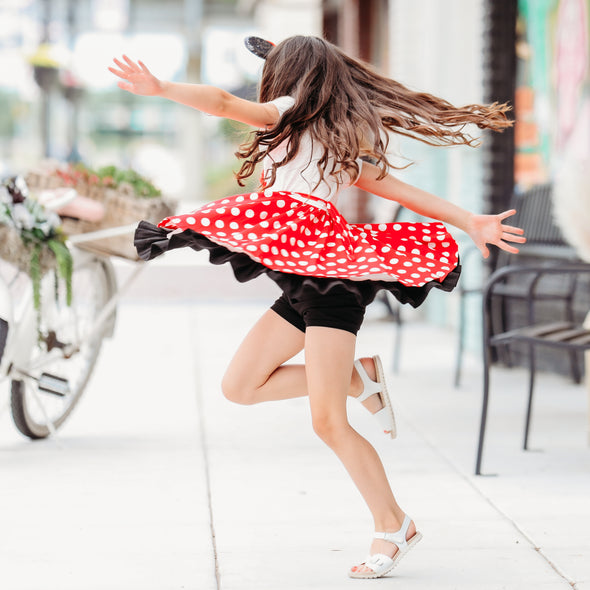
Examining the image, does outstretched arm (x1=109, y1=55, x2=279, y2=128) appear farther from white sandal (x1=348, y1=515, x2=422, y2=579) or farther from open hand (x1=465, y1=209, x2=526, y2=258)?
white sandal (x1=348, y1=515, x2=422, y2=579)

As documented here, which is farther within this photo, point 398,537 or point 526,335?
point 526,335

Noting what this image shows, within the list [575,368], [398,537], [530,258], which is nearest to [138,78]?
[398,537]

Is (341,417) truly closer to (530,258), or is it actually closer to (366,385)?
(366,385)

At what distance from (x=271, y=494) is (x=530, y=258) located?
3995mm

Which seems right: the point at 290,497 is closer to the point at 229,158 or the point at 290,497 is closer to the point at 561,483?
the point at 561,483

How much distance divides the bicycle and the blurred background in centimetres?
55

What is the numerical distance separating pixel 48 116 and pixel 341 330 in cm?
2180

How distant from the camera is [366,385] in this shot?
326cm

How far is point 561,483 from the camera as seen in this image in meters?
4.25

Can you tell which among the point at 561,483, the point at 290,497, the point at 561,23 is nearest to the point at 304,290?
the point at 290,497

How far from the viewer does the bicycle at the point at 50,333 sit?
4.59m

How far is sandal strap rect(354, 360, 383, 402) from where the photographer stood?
10.7 ft

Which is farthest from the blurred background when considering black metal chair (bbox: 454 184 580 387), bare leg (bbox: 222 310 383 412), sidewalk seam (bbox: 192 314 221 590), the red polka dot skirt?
sidewalk seam (bbox: 192 314 221 590)

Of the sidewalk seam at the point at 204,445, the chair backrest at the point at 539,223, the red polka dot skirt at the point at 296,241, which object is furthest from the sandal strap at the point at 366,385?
the chair backrest at the point at 539,223
